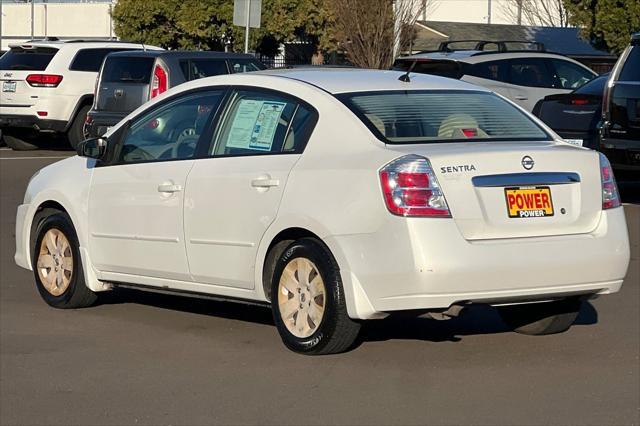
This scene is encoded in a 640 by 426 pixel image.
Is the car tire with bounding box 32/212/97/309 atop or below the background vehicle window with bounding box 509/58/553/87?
below

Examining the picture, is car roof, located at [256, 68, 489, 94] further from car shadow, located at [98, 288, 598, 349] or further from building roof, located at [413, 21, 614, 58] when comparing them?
building roof, located at [413, 21, 614, 58]

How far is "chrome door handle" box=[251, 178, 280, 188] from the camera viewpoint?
25.4ft

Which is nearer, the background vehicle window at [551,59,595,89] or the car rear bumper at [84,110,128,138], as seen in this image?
the car rear bumper at [84,110,128,138]

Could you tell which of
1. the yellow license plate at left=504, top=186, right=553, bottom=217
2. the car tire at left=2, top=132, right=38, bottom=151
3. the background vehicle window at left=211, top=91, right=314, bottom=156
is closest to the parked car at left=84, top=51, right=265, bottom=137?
the car tire at left=2, top=132, right=38, bottom=151

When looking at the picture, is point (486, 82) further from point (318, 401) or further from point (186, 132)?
point (318, 401)

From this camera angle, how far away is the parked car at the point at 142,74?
19.2m

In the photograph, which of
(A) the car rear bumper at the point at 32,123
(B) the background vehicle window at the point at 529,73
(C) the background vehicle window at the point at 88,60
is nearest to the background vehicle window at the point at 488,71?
(B) the background vehicle window at the point at 529,73

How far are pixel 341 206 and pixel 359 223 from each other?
168mm

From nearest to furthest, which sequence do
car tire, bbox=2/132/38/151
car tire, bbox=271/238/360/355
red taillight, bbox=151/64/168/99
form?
car tire, bbox=271/238/360/355
red taillight, bbox=151/64/168/99
car tire, bbox=2/132/38/151

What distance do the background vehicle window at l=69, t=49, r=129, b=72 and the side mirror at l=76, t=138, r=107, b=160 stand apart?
15276 millimetres

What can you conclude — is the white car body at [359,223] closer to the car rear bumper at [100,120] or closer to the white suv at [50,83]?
the car rear bumper at [100,120]

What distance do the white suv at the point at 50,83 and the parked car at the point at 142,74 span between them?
3.05m

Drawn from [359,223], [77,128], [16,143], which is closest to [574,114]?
[359,223]

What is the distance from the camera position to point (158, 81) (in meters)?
19.3
